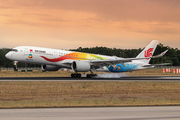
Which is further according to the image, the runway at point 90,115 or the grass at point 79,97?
the grass at point 79,97

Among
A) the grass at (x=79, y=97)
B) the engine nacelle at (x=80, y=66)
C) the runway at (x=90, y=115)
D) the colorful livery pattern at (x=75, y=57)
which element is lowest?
the grass at (x=79, y=97)

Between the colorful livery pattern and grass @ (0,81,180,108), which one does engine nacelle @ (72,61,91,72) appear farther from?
grass @ (0,81,180,108)

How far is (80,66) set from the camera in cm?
4934

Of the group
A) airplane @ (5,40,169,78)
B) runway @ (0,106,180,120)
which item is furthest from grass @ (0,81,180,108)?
airplane @ (5,40,169,78)

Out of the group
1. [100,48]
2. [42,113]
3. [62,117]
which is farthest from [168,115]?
[100,48]

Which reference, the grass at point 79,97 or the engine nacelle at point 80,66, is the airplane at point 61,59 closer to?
the engine nacelle at point 80,66

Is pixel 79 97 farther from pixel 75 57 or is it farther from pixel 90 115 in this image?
pixel 75 57

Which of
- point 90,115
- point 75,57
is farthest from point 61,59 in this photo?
point 90,115

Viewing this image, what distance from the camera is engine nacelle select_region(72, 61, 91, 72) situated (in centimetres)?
4930

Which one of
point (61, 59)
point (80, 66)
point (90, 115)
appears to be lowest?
point (90, 115)

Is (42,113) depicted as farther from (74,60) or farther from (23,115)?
(74,60)

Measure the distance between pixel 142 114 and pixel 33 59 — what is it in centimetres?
3613

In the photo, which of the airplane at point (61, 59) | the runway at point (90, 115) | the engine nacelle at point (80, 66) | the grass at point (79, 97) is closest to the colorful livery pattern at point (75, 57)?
the airplane at point (61, 59)

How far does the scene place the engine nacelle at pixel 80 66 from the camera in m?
49.3
